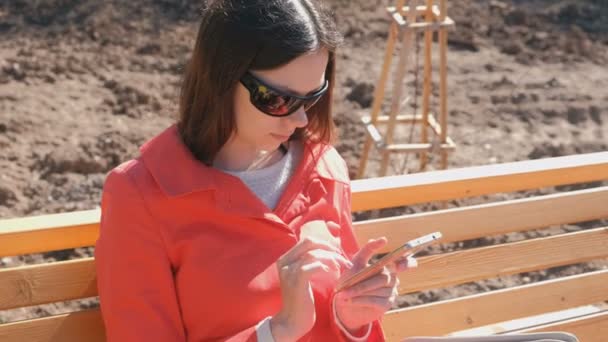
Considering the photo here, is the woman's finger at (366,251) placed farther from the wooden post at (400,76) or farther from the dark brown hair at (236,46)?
the wooden post at (400,76)

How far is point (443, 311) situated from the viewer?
272 centimetres

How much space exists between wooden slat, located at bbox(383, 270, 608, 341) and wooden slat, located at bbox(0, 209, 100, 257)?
2.76 ft

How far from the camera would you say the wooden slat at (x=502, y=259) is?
8.64ft

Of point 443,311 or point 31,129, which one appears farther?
point 31,129

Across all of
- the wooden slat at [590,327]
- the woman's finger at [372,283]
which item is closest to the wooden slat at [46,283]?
the woman's finger at [372,283]

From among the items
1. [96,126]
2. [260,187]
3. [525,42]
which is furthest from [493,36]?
[260,187]

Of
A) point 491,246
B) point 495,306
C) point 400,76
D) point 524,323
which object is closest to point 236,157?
point 491,246

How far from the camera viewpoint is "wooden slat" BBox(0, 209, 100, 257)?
214 cm

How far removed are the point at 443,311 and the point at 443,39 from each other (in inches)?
81.3

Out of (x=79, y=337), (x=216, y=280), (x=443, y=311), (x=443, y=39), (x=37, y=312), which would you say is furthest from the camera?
(x=443, y=39)

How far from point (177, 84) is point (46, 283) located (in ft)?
11.0

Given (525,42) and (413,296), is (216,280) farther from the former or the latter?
(525,42)

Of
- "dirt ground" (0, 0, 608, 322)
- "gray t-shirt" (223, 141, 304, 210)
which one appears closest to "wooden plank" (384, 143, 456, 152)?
"dirt ground" (0, 0, 608, 322)

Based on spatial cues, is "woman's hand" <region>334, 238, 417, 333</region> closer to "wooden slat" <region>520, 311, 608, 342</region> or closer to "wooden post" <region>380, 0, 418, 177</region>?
"wooden slat" <region>520, 311, 608, 342</region>
